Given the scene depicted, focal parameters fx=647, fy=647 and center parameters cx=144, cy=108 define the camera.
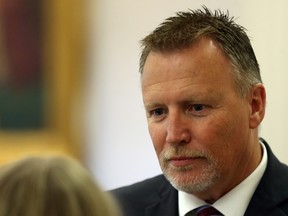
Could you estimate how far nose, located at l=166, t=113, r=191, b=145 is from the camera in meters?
1.53

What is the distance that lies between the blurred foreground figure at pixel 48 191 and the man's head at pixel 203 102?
547 millimetres

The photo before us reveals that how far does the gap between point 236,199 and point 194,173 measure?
14 cm

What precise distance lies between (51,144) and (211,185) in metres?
0.86

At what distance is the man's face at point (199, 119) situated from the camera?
61.3 inches

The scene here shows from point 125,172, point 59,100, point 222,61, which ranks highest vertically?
point 222,61

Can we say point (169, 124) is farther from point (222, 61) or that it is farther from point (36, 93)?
point (36, 93)

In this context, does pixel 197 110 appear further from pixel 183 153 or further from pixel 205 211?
pixel 205 211

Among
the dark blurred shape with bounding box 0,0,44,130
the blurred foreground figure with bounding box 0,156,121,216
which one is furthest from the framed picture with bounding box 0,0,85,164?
the blurred foreground figure with bounding box 0,156,121,216

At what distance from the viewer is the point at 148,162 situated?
2.45m

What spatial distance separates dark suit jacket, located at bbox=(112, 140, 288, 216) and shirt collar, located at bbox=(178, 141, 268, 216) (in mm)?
15

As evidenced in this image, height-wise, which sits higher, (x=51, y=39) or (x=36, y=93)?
(x=51, y=39)

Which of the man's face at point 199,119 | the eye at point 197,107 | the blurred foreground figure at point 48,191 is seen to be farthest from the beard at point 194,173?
the blurred foreground figure at point 48,191

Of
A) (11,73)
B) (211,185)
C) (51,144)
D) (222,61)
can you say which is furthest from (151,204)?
(11,73)

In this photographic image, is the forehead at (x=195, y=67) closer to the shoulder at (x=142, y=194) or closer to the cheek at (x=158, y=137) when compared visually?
the cheek at (x=158, y=137)
